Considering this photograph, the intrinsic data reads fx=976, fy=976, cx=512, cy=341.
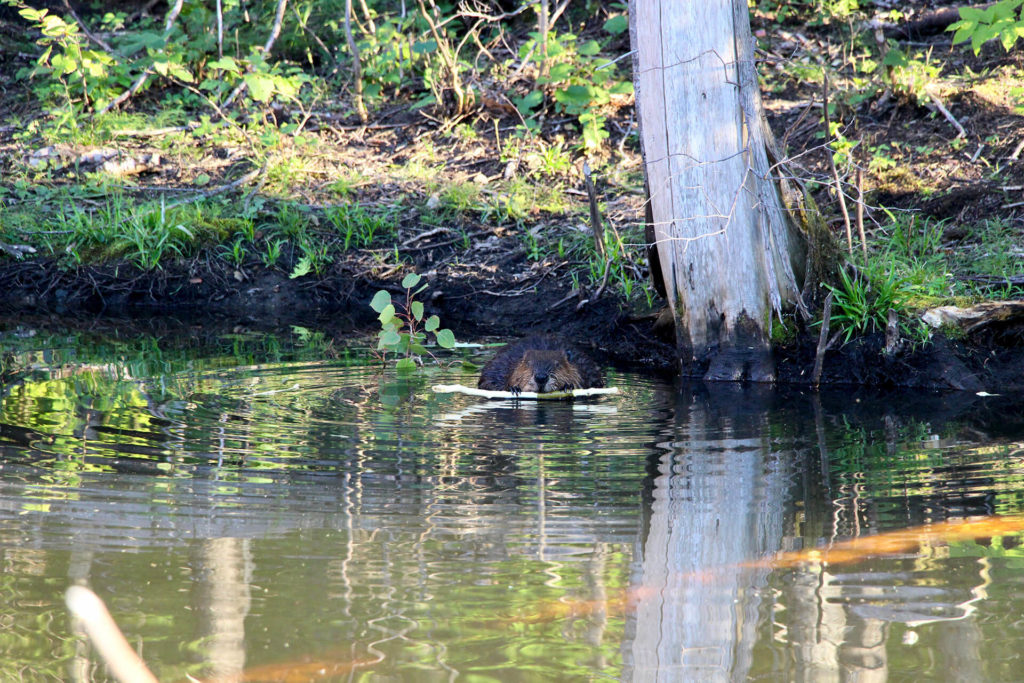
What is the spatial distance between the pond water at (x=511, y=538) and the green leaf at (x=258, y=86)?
21.7ft

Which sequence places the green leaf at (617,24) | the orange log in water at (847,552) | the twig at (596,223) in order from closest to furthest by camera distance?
the orange log in water at (847,552), the twig at (596,223), the green leaf at (617,24)

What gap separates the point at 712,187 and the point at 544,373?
1.63m

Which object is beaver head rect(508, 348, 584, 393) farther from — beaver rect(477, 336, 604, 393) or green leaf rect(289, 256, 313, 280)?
green leaf rect(289, 256, 313, 280)

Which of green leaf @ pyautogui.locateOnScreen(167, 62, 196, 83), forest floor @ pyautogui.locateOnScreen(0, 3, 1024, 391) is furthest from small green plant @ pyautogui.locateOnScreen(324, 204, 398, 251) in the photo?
green leaf @ pyautogui.locateOnScreen(167, 62, 196, 83)

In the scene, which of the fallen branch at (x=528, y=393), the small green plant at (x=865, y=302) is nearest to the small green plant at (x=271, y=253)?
the fallen branch at (x=528, y=393)

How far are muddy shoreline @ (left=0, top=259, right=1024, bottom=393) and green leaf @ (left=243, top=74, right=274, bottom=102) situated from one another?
9.10 ft

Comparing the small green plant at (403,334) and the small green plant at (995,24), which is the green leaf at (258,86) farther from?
the small green plant at (995,24)

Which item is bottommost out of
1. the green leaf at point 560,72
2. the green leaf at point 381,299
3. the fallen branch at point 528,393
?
the fallen branch at point 528,393

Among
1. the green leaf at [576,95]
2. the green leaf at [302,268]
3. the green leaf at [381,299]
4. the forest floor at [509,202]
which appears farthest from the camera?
the green leaf at [576,95]

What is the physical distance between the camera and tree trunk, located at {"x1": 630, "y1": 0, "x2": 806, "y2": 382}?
20.2ft

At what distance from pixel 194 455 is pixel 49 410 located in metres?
1.42

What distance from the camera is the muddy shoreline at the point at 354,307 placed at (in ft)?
22.1

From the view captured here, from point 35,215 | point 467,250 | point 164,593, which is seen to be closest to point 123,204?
point 35,215

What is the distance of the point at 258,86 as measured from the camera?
1172 centimetres
